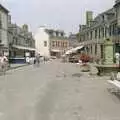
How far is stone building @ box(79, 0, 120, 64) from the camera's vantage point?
210ft

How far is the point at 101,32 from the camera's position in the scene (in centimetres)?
7762

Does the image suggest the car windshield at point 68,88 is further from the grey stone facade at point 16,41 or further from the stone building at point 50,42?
the stone building at point 50,42

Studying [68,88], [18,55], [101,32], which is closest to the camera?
[68,88]

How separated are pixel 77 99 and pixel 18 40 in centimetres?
9043

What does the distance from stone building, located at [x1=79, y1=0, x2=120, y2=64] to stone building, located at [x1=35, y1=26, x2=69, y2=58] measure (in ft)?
120

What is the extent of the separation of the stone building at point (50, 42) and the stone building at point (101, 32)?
120ft

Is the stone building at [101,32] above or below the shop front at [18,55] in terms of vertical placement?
above

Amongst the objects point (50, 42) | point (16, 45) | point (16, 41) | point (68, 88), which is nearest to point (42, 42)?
point (50, 42)

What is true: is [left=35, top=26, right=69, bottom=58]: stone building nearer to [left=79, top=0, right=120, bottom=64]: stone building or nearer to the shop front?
[left=79, top=0, right=120, bottom=64]: stone building

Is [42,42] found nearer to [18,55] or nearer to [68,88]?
[18,55]

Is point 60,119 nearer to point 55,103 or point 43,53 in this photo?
point 55,103

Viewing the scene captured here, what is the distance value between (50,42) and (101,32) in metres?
68.7

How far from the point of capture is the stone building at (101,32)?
63963 millimetres

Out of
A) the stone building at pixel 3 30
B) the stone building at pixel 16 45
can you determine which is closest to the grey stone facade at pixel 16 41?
the stone building at pixel 16 45
